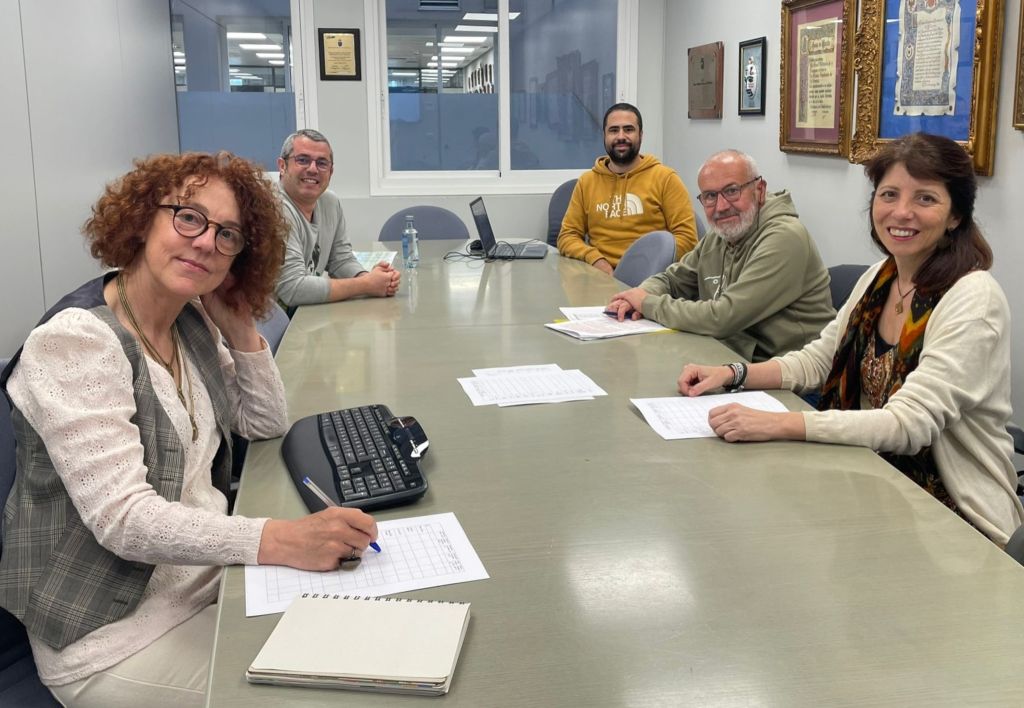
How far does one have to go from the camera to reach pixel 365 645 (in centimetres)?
95

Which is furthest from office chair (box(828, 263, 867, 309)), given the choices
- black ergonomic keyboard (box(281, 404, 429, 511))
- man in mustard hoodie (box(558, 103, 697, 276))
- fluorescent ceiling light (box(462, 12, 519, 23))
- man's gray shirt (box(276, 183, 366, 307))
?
fluorescent ceiling light (box(462, 12, 519, 23))

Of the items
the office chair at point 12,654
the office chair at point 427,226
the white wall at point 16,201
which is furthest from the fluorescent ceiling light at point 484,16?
the office chair at point 12,654

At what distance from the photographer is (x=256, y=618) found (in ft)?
3.44

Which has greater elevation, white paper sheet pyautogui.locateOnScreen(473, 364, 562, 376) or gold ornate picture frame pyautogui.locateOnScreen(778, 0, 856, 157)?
gold ornate picture frame pyautogui.locateOnScreen(778, 0, 856, 157)

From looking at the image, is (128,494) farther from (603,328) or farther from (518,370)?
(603,328)

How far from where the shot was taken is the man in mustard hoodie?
4406mm

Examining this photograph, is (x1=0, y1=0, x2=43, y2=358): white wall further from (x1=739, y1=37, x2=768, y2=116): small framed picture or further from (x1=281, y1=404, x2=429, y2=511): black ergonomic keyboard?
(x1=739, y1=37, x2=768, y2=116): small framed picture

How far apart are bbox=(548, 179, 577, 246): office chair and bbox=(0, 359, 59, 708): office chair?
15.2 ft

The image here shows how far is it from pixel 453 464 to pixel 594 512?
1.04ft

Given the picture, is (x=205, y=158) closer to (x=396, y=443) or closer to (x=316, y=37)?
(x=396, y=443)

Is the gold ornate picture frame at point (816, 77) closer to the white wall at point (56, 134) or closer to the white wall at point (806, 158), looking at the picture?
the white wall at point (806, 158)

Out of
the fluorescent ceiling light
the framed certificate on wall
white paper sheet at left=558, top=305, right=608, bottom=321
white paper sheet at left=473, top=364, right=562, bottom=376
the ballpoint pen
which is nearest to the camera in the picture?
the ballpoint pen

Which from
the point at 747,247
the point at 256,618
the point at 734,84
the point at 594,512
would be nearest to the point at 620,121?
the point at 734,84

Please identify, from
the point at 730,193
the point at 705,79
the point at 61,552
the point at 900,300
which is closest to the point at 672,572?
the point at 61,552
